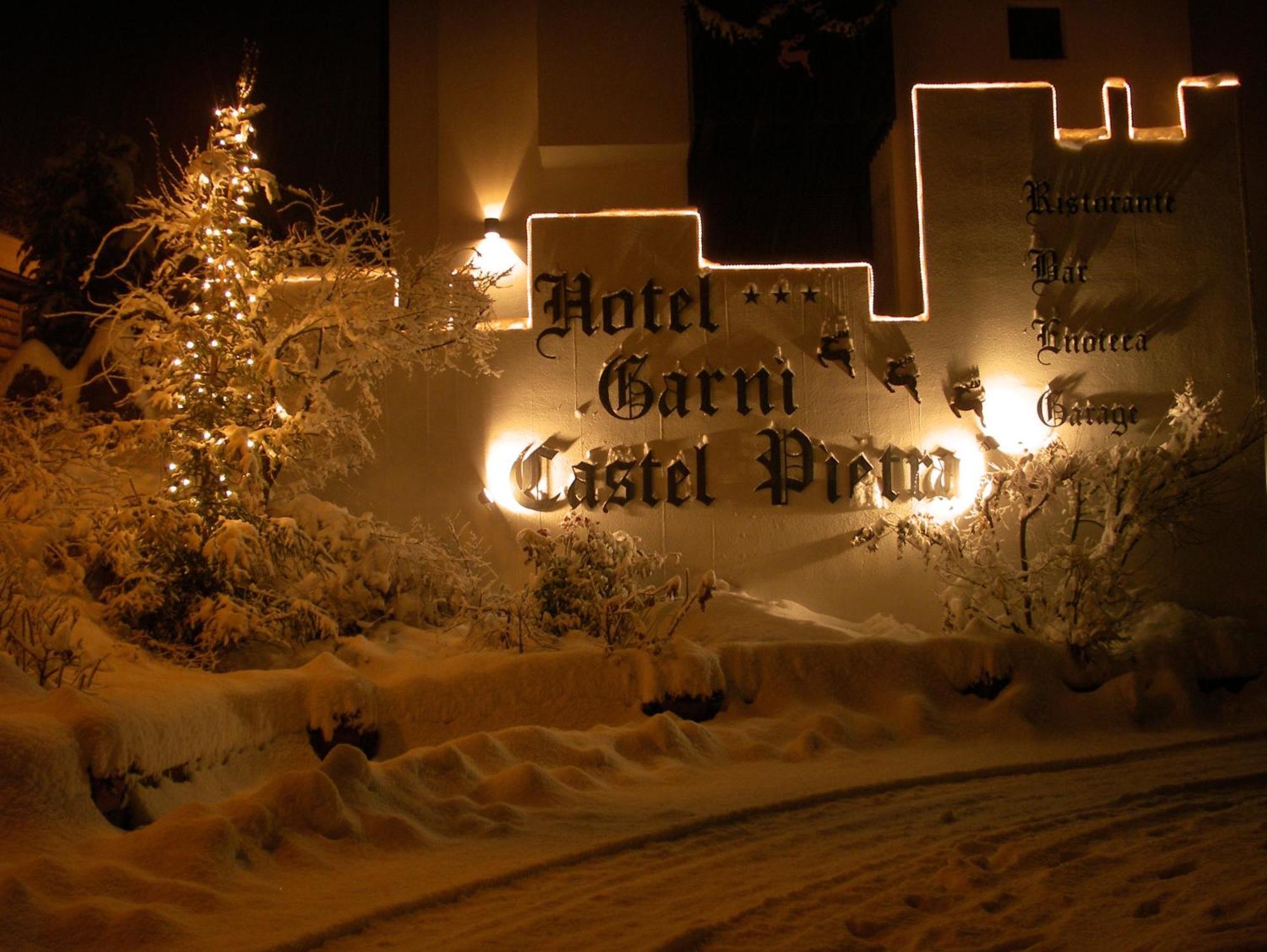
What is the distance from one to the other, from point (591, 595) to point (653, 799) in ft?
14.2

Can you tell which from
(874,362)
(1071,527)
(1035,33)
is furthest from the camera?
(1035,33)

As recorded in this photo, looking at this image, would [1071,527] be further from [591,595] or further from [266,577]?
[266,577]

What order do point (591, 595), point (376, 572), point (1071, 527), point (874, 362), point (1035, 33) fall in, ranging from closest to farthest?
1. point (591, 595)
2. point (376, 572)
3. point (1071, 527)
4. point (874, 362)
5. point (1035, 33)

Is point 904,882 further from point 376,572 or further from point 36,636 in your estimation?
point 376,572

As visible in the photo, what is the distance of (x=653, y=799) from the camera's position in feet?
24.7

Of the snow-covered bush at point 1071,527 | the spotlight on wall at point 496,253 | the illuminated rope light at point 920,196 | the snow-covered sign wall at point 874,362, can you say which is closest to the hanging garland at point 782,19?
the illuminated rope light at point 920,196

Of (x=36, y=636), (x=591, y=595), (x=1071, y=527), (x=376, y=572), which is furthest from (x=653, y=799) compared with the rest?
(x=1071, y=527)

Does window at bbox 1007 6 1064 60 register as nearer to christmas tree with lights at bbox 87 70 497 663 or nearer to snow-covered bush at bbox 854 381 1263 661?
snow-covered bush at bbox 854 381 1263 661

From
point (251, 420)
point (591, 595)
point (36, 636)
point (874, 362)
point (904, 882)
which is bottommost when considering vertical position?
point (904, 882)

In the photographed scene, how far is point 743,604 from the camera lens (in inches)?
507

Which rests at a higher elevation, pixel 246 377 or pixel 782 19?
pixel 782 19

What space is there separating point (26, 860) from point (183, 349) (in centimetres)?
750

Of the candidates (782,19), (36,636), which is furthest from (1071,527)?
(36,636)

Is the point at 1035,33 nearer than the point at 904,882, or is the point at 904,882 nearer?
the point at 904,882
